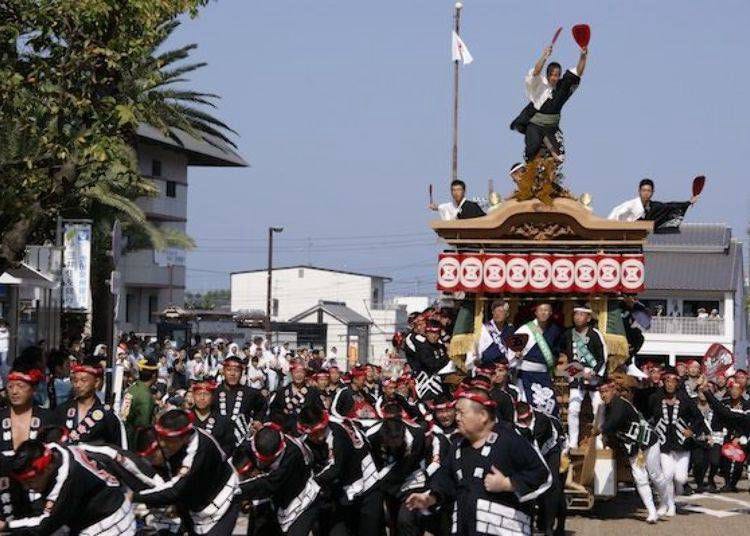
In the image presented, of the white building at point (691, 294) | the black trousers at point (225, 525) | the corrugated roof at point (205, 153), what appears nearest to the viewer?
the black trousers at point (225, 525)

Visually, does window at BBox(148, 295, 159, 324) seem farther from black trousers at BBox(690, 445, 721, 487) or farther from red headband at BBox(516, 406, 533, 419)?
red headband at BBox(516, 406, 533, 419)

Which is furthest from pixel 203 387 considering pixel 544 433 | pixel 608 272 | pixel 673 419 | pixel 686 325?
pixel 686 325

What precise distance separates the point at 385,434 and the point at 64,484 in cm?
419

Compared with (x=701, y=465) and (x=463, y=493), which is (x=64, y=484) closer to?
(x=463, y=493)

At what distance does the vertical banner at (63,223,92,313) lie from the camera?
24688 mm

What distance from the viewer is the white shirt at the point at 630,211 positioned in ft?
56.3

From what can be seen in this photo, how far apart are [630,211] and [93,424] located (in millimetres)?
8358

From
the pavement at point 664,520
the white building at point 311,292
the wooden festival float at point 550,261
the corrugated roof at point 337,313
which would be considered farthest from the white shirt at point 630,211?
the white building at point 311,292

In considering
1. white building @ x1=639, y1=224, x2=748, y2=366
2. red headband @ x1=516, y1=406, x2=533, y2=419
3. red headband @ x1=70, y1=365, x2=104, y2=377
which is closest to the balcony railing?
white building @ x1=639, y1=224, x2=748, y2=366

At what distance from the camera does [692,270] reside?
6106 centimetres

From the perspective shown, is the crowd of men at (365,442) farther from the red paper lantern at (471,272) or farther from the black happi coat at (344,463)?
the red paper lantern at (471,272)

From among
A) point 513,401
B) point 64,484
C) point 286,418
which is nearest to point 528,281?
point 513,401

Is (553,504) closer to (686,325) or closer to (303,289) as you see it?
(686,325)

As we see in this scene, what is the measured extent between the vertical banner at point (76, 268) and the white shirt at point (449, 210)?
9.05 meters
